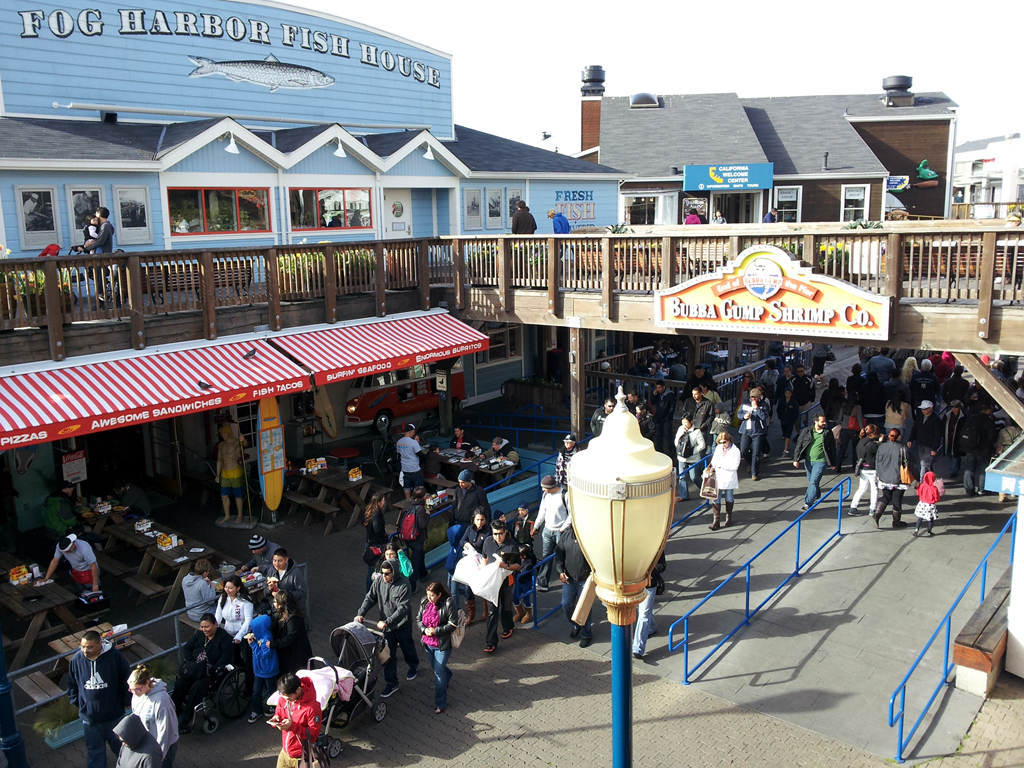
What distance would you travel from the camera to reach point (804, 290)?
40.5 ft

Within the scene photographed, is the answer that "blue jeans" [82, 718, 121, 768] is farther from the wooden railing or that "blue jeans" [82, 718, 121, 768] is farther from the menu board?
the menu board

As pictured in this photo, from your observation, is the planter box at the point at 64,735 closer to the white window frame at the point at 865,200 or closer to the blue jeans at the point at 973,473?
the blue jeans at the point at 973,473

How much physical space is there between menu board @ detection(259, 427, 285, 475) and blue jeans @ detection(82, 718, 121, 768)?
6139mm

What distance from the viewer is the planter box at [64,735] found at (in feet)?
28.2

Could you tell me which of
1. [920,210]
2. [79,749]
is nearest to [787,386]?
[79,749]

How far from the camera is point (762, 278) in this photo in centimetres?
1277

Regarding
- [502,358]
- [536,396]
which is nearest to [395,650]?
[536,396]

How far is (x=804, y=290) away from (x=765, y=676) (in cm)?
567

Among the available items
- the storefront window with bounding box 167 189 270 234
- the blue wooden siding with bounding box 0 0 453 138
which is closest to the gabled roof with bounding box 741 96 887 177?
the blue wooden siding with bounding box 0 0 453 138

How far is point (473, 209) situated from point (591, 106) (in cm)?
1575

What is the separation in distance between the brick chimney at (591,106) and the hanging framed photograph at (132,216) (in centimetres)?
2216

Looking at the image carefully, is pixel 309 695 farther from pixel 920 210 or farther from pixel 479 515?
pixel 920 210

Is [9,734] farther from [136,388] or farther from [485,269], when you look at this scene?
[485,269]

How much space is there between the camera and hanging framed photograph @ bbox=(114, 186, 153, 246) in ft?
48.7
